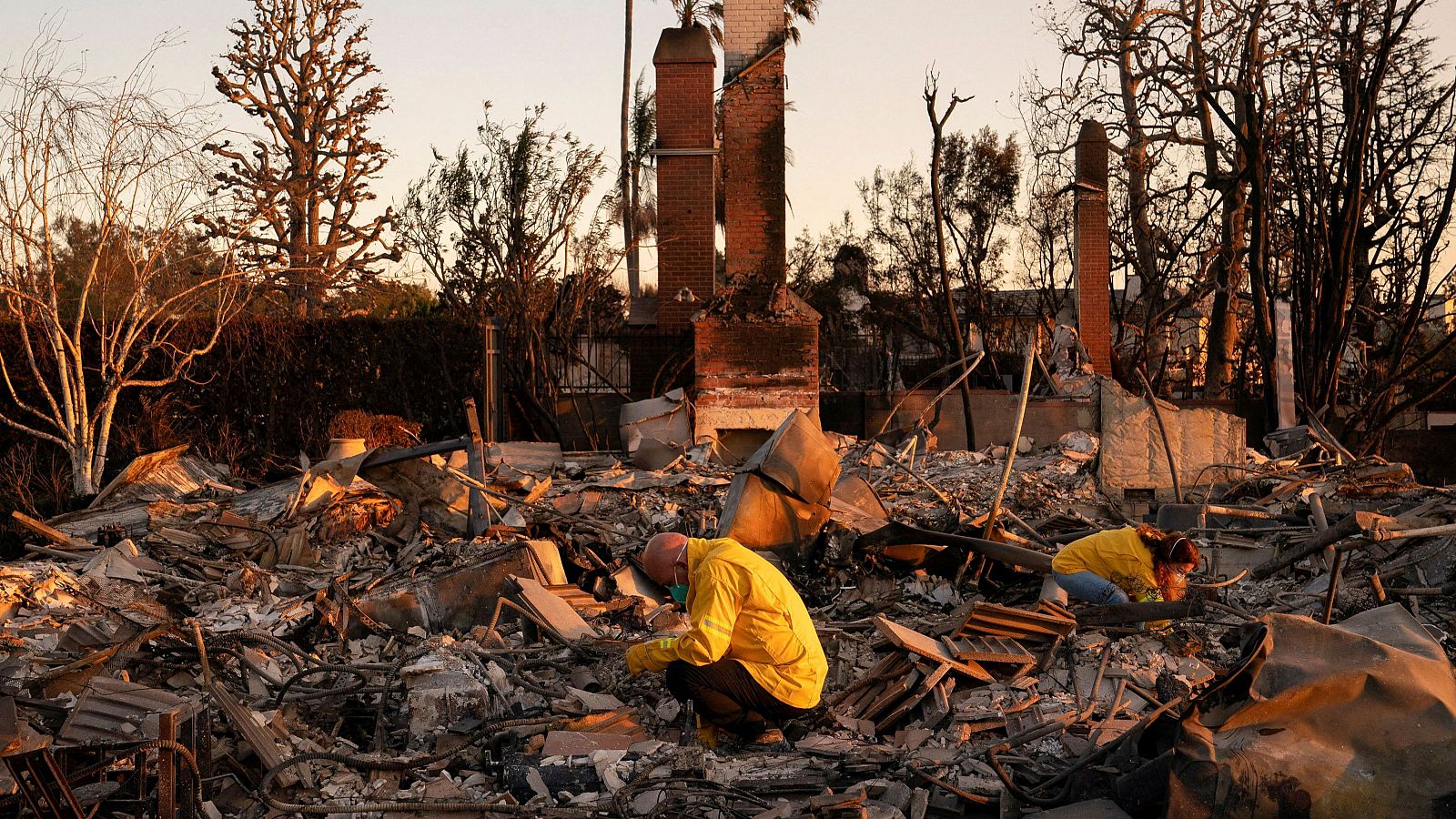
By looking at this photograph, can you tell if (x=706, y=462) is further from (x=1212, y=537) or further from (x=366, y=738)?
(x=366, y=738)

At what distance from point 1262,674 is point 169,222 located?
12.5m

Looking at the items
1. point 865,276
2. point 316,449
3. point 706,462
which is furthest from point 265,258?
point 865,276

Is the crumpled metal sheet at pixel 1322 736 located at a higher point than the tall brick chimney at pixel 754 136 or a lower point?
lower

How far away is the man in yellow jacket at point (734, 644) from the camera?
5.51 metres

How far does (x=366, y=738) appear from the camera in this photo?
20.2 ft

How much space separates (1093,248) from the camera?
63.5 ft

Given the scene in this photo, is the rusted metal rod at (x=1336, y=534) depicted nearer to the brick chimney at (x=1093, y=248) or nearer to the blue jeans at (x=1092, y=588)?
the blue jeans at (x=1092, y=588)

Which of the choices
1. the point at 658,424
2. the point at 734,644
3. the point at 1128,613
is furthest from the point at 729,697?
the point at 658,424

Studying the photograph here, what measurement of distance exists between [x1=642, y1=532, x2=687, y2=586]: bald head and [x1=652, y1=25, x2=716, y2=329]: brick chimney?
1092cm

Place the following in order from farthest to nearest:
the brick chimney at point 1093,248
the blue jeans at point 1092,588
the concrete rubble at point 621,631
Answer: the brick chimney at point 1093,248
the blue jeans at point 1092,588
the concrete rubble at point 621,631

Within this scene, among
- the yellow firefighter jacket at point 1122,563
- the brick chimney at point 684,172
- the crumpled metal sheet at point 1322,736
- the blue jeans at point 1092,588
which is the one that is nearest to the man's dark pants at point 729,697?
the crumpled metal sheet at point 1322,736

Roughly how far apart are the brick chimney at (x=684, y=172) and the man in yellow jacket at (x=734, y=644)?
1101 centimetres

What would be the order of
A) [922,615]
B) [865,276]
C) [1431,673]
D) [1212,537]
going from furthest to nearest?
[865,276], [1212,537], [922,615], [1431,673]

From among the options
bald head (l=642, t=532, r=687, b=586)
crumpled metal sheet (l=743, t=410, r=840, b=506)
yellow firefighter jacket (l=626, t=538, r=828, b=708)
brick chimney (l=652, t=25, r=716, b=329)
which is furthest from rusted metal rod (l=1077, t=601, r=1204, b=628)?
brick chimney (l=652, t=25, r=716, b=329)
